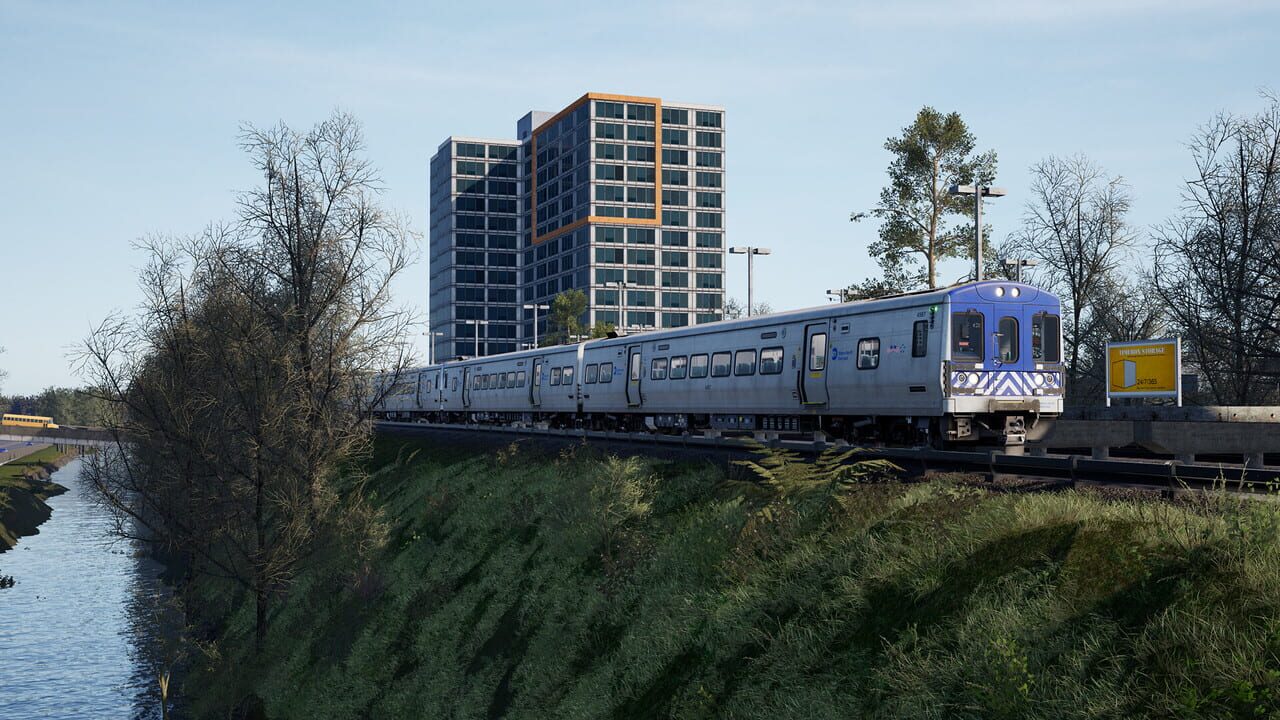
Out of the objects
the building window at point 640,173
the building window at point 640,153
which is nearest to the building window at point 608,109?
the building window at point 640,153

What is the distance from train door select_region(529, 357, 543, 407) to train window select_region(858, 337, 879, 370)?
2388 cm

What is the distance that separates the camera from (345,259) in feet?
89.1

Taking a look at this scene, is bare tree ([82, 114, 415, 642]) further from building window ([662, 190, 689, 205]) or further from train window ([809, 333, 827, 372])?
building window ([662, 190, 689, 205])

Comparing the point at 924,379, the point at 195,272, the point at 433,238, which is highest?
the point at 433,238

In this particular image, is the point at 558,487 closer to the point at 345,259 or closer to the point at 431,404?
the point at 345,259

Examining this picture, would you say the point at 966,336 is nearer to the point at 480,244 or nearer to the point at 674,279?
the point at 674,279

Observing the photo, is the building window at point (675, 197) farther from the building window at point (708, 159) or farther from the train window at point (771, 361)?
the train window at point (771, 361)

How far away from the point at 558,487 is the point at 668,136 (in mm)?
121380

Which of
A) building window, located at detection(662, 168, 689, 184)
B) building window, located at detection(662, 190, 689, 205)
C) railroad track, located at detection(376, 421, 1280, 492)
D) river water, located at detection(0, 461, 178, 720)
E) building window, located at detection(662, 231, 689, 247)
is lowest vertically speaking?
river water, located at detection(0, 461, 178, 720)

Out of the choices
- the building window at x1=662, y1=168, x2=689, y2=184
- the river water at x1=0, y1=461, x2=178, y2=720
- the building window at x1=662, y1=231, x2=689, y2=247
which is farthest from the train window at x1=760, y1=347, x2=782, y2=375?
the building window at x1=662, y1=168, x2=689, y2=184

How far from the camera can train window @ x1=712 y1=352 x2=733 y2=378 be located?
32312 millimetres

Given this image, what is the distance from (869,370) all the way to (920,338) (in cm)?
180

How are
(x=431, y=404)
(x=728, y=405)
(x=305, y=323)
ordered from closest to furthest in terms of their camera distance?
(x=305, y=323), (x=728, y=405), (x=431, y=404)

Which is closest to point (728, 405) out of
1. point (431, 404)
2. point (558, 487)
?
point (558, 487)
